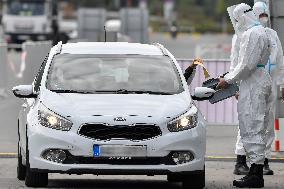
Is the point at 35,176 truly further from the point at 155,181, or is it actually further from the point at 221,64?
the point at 221,64

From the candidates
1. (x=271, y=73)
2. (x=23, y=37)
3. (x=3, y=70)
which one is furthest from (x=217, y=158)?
(x=23, y=37)

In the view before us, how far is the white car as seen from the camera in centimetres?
1201

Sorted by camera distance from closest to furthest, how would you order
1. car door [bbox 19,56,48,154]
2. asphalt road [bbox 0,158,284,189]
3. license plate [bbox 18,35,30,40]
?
car door [bbox 19,56,48,154], asphalt road [bbox 0,158,284,189], license plate [bbox 18,35,30,40]

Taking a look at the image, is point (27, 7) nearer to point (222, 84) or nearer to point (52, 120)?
point (222, 84)

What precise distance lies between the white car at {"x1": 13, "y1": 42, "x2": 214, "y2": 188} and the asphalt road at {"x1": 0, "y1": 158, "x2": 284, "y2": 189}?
1.30 ft

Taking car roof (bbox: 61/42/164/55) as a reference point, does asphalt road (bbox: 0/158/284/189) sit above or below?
below

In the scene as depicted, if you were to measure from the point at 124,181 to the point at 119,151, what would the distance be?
1578 millimetres

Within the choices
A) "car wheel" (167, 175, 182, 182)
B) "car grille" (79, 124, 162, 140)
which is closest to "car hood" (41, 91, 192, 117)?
"car grille" (79, 124, 162, 140)

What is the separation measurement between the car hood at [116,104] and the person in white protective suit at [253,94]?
0.83 metres

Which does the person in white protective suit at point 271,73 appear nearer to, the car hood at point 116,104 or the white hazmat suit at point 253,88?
the white hazmat suit at point 253,88

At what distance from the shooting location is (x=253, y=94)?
528 inches

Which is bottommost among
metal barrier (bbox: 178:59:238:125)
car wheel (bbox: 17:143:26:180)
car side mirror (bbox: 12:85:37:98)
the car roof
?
metal barrier (bbox: 178:59:238:125)

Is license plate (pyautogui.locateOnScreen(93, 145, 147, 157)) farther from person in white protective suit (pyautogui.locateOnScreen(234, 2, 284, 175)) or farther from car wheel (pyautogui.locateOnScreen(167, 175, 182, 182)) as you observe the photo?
person in white protective suit (pyautogui.locateOnScreen(234, 2, 284, 175))

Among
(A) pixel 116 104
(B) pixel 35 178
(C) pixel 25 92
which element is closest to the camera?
(A) pixel 116 104
